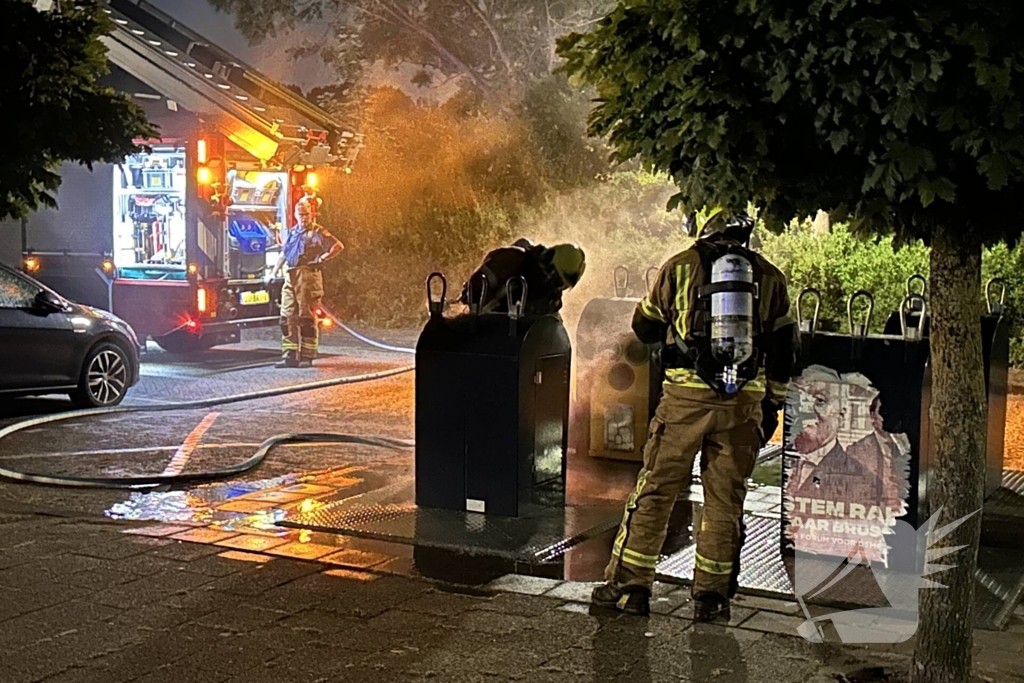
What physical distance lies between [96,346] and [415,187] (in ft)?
26.1

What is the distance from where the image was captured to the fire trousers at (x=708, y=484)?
5.64 meters

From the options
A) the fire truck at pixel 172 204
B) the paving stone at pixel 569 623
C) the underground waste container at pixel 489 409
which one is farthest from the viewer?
the fire truck at pixel 172 204

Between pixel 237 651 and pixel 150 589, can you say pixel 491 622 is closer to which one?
pixel 237 651

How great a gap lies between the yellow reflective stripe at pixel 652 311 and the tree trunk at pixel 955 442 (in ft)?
4.77

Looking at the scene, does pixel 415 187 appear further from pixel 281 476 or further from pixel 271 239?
pixel 281 476

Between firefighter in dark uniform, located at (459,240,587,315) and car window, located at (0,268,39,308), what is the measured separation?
5.27 meters

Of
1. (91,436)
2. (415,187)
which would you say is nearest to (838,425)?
(91,436)

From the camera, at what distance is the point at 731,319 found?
5523 mm

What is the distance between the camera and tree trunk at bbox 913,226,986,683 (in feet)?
→ 14.9

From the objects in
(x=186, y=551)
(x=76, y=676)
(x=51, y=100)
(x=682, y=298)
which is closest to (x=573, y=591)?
(x=682, y=298)

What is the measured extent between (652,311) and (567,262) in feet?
7.29

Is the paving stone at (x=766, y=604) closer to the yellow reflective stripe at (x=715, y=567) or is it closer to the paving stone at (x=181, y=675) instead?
the yellow reflective stripe at (x=715, y=567)

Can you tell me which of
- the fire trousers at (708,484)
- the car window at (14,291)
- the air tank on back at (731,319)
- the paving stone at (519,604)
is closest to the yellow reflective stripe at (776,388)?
the fire trousers at (708,484)

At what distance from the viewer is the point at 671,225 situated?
15281 mm
